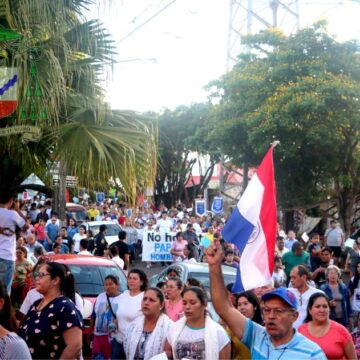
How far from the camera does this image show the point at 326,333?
22.6 ft

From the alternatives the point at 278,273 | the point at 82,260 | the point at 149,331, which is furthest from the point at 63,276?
the point at 278,273

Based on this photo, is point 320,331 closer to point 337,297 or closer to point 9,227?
point 337,297

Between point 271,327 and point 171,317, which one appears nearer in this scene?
point 271,327

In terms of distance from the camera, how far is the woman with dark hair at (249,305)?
22.7 feet

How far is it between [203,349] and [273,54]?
25223 mm

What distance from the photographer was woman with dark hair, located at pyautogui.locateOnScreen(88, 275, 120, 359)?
911cm

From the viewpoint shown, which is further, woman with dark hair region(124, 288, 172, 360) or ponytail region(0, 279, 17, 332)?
woman with dark hair region(124, 288, 172, 360)

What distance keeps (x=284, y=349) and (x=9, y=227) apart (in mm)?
6100

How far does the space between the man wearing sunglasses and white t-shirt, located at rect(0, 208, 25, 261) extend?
18.1ft

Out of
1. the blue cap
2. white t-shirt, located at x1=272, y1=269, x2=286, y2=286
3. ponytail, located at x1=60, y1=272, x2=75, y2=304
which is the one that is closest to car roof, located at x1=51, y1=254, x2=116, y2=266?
white t-shirt, located at x1=272, y1=269, x2=286, y2=286

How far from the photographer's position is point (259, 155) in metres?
30.2

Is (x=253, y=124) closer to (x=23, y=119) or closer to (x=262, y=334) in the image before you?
(x=23, y=119)

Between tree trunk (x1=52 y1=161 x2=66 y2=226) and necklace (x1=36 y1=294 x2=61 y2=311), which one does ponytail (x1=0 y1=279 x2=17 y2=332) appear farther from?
tree trunk (x1=52 y1=161 x2=66 y2=226)

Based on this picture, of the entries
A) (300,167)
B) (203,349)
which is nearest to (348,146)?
(300,167)
